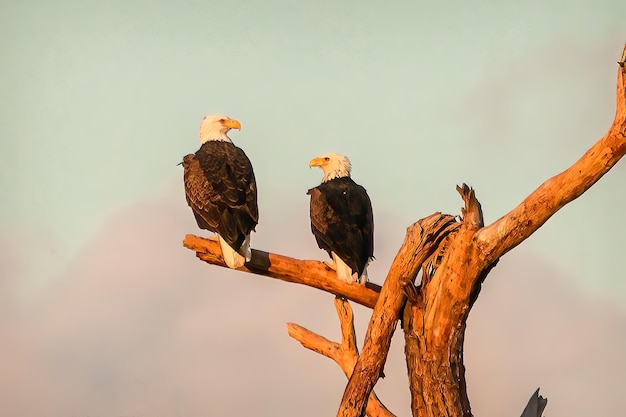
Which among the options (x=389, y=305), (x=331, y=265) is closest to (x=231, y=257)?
(x=331, y=265)

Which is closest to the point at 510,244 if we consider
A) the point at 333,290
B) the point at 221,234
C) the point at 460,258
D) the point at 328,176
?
the point at 460,258

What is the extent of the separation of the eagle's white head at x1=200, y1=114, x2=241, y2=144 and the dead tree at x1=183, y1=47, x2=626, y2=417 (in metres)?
2.64

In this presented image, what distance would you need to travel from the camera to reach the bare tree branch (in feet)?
24.7

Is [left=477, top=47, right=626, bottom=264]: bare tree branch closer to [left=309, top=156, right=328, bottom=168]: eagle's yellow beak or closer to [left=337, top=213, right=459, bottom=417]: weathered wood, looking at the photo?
[left=337, top=213, right=459, bottom=417]: weathered wood

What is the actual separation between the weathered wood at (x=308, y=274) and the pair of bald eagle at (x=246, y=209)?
3.8 inches

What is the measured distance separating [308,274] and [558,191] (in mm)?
2895

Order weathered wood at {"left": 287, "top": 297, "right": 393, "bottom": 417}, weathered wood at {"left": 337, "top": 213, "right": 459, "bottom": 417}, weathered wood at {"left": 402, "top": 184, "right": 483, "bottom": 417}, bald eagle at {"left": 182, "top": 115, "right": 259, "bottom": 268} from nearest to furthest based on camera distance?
weathered wood at {"left": 402, "top": 184, "right": 483, "bottom": 417} < weathered wood at {"left": 337, "top": 213, "right": 459, "bottom": 417} < bald eagle at {"left": 182, "top": 115, "right": 259, "bottom": 268} < weathered wood at {"left": 287, "top": 297, "right": 393, "bottom": 417}

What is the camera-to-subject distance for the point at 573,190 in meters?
7.83

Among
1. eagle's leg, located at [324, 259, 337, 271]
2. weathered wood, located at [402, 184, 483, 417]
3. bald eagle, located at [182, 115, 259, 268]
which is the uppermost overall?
bald eagle, located at [182, 115, 259, 268]

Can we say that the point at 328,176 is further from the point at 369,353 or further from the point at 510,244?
the point at 510,244

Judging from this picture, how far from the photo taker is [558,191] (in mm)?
7887

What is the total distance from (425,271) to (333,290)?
139cm

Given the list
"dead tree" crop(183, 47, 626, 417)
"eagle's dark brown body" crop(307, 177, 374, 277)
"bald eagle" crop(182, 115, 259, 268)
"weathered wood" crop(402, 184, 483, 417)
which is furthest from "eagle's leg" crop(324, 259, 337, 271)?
"weathered wood" crop(402, 184, 483, 417)

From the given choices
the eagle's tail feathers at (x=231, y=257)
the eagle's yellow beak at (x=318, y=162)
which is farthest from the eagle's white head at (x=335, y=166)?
the eagle's tail feathers at (x=231, y=257)
